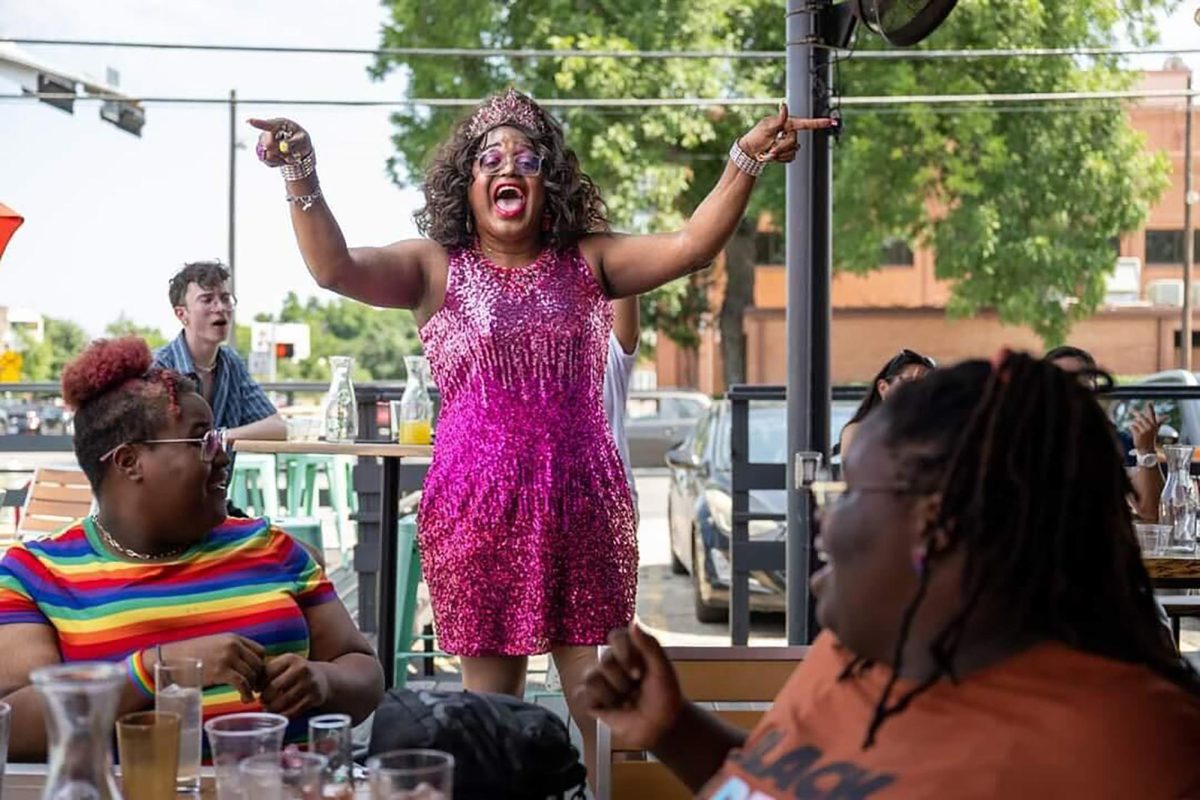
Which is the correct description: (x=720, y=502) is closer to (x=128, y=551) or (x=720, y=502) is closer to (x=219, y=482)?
(x=219, y=482)

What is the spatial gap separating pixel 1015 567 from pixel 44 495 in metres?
6.60

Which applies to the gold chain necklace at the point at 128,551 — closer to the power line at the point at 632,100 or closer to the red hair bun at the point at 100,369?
the red hair bun at the point at 100,369

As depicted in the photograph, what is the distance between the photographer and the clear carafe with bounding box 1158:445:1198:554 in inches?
148

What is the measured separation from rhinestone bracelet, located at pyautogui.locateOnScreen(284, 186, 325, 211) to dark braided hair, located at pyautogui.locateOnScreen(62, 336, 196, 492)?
69cm

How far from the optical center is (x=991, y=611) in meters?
1.21

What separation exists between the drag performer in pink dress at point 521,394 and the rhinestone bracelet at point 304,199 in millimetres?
112

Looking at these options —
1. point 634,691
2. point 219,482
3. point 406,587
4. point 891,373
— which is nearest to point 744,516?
point 406,587

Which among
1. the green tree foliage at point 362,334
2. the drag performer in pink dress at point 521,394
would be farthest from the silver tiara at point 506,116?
the green tree foliage at point 362,334

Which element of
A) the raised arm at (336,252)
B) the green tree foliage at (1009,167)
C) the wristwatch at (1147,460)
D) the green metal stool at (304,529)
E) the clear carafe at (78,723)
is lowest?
the green metal stool at (304,529)

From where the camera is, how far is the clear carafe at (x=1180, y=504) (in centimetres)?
377

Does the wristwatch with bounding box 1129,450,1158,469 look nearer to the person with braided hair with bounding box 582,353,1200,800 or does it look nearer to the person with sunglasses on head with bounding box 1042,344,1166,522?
the person with sunglasses on head with bounding box 1042,344,1166,522

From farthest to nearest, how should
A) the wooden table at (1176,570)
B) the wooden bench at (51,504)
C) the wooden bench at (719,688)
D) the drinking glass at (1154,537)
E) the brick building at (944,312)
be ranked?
the brick building at (944,312) < the wooden bench at (51,504) < the drinking glass at (1154,537) < the wooden table at (1176,570) < the wooden bench at (719,688)

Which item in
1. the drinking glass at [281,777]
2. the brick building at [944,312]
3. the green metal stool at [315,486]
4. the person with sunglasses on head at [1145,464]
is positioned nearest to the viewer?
the drinking glass at [281,777]

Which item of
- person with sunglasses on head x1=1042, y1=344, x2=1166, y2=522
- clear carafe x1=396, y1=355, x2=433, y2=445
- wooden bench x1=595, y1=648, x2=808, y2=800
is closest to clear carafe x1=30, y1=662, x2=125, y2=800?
wooden bench x1=595, y1=648, x2=808, y2=800
